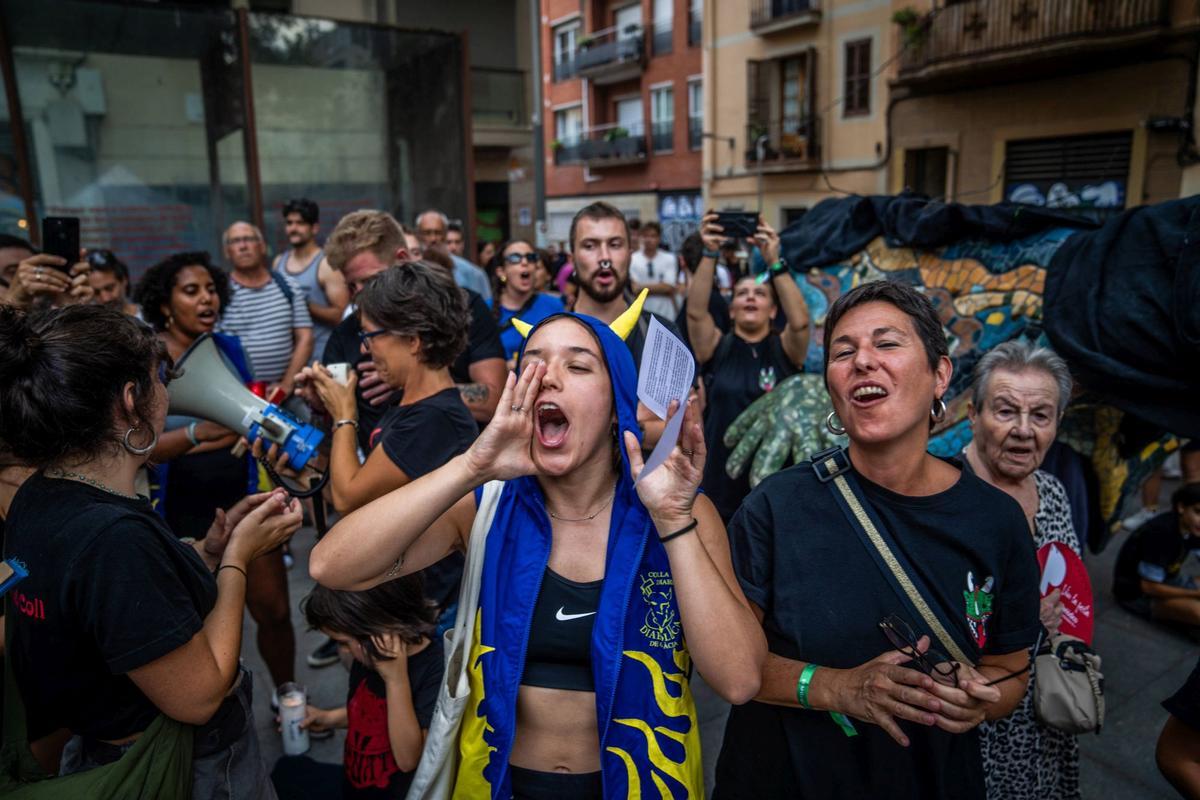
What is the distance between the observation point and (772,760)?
5.87 ft

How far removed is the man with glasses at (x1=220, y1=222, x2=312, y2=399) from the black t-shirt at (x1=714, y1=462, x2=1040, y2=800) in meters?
3.40

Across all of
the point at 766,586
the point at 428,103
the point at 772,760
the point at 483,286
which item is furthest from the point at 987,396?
the point at 428,103

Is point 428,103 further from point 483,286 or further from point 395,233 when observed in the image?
point 395,233

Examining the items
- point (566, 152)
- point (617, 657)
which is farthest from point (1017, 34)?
point (566, 152)

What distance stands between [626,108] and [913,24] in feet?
40.0

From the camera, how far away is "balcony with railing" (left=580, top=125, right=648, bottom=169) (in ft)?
79.4

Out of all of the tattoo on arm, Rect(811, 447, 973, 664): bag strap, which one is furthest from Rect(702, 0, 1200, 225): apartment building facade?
Rect(811, 447, 973, 664): bag strap

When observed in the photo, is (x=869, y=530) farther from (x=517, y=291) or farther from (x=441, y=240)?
(x=441, y=240)

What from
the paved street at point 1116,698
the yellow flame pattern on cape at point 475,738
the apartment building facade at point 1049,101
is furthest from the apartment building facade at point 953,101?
the yellow flame pattern on cape at point 475,738

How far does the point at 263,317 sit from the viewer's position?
14.6 feet

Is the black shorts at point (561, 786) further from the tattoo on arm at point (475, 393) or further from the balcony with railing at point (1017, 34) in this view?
the balcony with railing at point (1017, 34)

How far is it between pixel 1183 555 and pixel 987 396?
2.65 m

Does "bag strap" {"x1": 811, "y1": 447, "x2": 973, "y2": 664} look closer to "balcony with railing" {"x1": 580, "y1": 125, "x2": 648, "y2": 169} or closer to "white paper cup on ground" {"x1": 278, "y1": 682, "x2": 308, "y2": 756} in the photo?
"white paper cup on ground" {"x1": 278, "y1": 682, "x2": 308, "y2": 756}

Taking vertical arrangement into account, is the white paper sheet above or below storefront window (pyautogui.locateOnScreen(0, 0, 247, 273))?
below
